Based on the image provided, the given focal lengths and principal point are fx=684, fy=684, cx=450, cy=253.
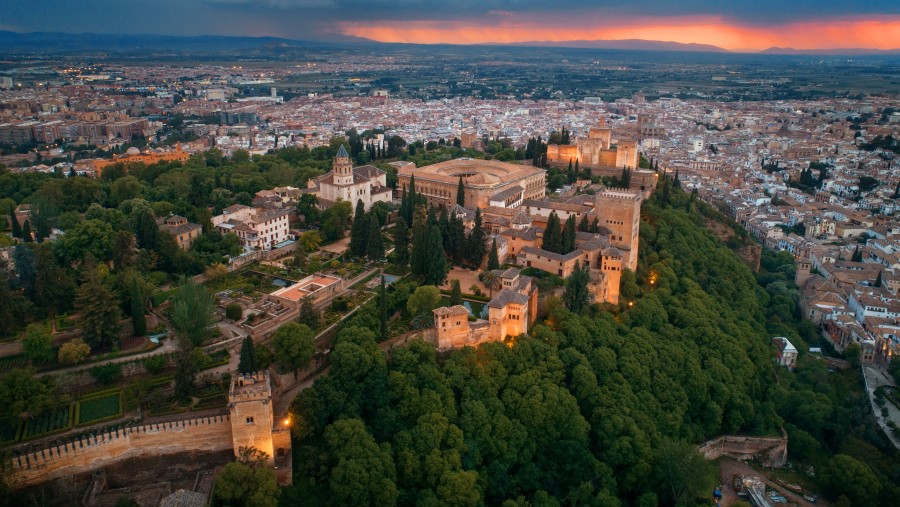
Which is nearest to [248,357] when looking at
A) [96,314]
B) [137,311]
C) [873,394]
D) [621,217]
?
[137,311]

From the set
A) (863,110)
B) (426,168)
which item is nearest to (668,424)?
(426,168)

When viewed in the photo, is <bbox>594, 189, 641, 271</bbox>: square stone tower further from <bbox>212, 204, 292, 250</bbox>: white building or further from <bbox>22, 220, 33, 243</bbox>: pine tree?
<bbox>22, 220, 33, 243</bbox>: pine tree

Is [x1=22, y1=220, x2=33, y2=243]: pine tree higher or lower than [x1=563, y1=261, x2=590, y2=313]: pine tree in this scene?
higher

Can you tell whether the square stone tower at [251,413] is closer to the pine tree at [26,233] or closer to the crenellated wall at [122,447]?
the crenellated wall at [122,447]

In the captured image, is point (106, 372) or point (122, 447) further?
point (106, 372)

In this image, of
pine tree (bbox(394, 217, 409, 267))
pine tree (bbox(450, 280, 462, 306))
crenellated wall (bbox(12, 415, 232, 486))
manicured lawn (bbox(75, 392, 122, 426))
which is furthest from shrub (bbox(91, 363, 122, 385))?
pine tree (bbox(394, 217, 409, 267))

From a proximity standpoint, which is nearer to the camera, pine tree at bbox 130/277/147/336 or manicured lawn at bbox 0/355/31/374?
manicured lawn at bbox 0/355/31/374

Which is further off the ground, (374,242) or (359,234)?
(359,234)

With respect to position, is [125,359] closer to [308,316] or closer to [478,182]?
[308,316]
